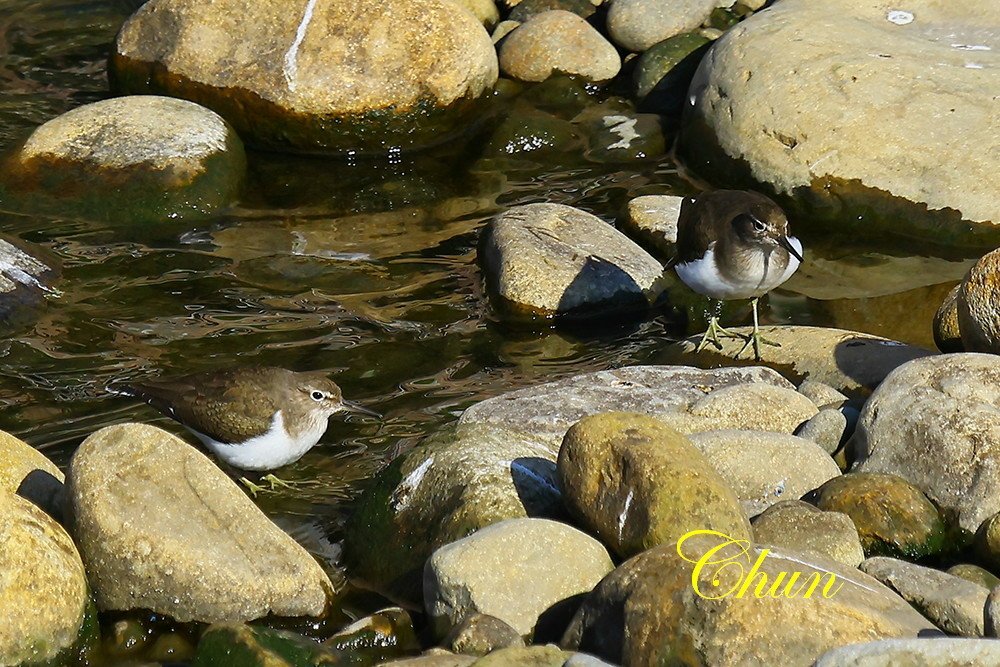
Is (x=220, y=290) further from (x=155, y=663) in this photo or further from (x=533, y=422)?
(x=155, y=663)

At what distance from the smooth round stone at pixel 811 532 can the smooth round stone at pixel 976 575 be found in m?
0.38

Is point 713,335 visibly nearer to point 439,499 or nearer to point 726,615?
point 439,499

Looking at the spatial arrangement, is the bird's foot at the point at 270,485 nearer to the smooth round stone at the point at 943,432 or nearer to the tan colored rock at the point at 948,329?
the smooth round stone at the point at 943,432

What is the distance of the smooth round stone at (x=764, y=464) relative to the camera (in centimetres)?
617

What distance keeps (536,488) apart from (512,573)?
826mm

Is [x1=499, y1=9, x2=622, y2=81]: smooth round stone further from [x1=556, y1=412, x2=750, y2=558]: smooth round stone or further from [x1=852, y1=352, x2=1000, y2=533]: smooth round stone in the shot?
[x1=556, y1=412, x2=750, y2=558]: smooth round stone

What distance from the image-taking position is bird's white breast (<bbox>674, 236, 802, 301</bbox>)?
8141 mm

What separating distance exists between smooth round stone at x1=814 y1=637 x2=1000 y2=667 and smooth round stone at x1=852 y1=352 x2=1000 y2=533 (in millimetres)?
1936

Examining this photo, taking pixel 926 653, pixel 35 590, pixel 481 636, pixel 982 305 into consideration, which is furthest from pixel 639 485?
pixel 982 305

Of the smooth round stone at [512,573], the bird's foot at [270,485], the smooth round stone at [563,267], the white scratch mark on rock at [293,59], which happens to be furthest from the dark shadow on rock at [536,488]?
the white scratch mark on rock at [293,59]

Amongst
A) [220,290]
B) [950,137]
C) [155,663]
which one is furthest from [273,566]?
[950,137]

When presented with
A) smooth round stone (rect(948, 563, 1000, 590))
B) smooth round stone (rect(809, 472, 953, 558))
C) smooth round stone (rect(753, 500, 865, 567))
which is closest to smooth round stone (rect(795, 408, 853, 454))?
smooth round stone (rect(809, 472, 953, 558))

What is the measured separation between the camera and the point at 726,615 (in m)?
4.64

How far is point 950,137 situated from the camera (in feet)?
32.2
